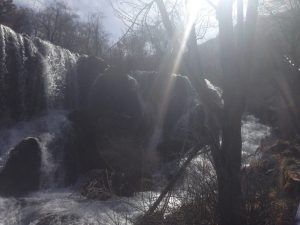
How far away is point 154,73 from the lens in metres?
21.5

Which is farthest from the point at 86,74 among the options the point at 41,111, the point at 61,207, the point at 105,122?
the point at 61,207

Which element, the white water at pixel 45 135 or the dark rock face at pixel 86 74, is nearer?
the white water at pixel 45 135

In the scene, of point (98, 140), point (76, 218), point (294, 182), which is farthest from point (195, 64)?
point (98, 140)

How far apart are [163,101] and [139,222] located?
1329cm

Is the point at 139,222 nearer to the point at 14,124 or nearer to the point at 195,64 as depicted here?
the point at 195,64

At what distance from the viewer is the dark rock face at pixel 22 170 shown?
1298 cm

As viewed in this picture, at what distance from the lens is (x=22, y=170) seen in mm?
13586

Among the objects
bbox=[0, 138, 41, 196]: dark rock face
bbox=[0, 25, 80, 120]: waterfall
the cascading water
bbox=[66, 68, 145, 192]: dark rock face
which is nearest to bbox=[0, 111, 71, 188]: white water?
the cascading water

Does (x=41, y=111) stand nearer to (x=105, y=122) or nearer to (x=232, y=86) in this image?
(x=105, y=122)

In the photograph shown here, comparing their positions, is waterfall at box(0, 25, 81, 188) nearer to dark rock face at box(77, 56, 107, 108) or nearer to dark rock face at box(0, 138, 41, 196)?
dark rock face at box(0, 138, 41, 196)

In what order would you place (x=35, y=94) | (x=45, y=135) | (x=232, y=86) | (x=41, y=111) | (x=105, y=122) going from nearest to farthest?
(x=232, y=86), (x=45, y=135), (x=105, y=122), (x=41, y=111), (x=35, y=94)

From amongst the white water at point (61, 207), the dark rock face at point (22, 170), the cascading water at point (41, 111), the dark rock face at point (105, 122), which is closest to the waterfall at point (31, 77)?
the cascading water at point (41, 111)

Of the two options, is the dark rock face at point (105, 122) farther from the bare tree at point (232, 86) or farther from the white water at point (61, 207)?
the bare tree at point (232, 86)

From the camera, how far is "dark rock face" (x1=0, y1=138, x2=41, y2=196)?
511 inches
